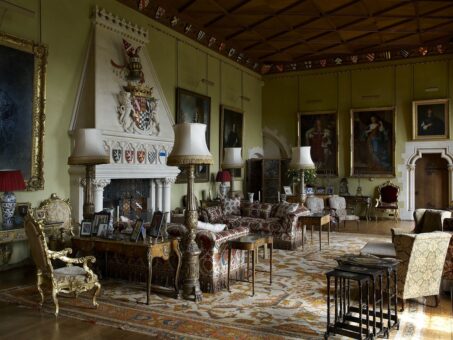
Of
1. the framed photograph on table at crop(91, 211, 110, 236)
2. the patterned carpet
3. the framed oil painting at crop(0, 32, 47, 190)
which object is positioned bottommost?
the patterned carpet

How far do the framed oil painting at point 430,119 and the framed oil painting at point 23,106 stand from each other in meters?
10.8

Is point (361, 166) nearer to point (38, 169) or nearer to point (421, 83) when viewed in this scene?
point (421, 83)

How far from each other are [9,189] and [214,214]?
4025mm

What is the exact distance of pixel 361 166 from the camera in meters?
13.7

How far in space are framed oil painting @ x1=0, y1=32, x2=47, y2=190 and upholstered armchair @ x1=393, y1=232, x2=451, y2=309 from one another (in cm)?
567

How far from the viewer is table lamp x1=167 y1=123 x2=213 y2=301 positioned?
5.02 metres

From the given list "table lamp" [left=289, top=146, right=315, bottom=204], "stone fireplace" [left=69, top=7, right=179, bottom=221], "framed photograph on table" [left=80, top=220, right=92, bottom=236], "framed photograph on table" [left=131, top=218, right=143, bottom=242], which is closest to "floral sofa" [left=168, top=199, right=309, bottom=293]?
"framed photograph on table" [left=131, top=218, right=143, bottom=242]

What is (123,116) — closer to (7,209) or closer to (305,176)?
(7,209)

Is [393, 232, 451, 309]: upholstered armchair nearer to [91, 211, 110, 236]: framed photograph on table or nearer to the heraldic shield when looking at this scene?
[91, 211, 110, 236]: framed photograph on table

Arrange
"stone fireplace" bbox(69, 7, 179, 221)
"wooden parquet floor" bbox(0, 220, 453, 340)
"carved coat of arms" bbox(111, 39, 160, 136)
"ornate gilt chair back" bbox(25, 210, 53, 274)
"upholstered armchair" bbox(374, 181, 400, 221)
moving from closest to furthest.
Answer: "wooden parquet floor" bbox(0, 220, 453, 340)
"ornate gilt chair back" bbox(25, 210, 53, 274)
"stone fireplace" bbox(69, 7, 179, 221)
"carved coat of arms" bbox(111, 39, 160, 136)
"upholstered armchair" bbox(374, 181, 400, 221)

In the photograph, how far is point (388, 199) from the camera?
42.4 ft

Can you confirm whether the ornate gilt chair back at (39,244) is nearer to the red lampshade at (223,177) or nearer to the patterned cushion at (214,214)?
the patterned cushion at (214,214)

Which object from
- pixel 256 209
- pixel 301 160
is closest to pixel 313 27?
pixel 301 160

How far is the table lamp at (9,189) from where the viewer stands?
565 centimetres
